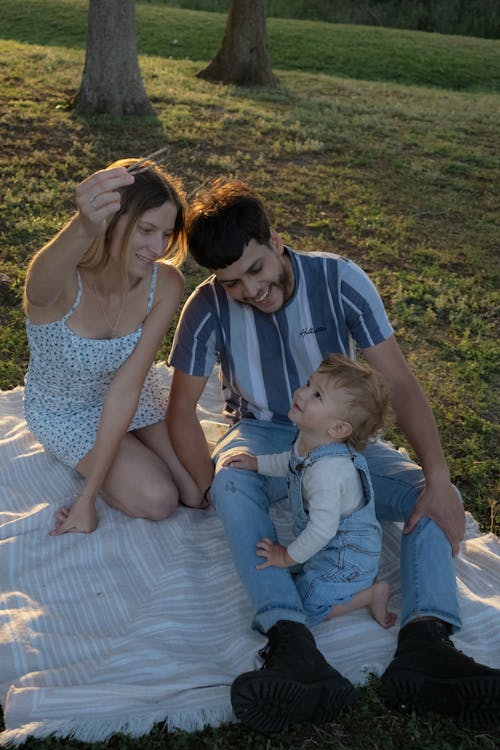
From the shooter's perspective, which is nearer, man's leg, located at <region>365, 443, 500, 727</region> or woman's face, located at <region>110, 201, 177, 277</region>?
man's leg, located at <region>365, 443, 500, 727</region>

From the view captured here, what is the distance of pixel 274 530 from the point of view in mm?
3064

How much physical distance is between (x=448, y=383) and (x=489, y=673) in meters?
2.58

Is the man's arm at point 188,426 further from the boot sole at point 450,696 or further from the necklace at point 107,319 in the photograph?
the boot sole at point 450,696

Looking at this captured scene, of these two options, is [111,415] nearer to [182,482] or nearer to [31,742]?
[182,482]

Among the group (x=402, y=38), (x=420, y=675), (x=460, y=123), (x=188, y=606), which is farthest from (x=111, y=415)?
(x=402, y=38)

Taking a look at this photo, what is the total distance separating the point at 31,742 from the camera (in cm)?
245

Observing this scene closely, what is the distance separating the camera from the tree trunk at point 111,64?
386 inches

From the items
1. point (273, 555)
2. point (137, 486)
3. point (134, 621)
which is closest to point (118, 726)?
point (134, 621)

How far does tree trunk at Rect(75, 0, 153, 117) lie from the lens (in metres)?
9.80

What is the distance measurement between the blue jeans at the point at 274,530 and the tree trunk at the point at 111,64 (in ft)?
24.7

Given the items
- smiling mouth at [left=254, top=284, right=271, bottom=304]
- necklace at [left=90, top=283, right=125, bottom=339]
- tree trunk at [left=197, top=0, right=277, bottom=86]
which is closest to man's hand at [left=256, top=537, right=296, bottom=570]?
smiling mouth at [left=254, top=284, right=271, bottom=304]

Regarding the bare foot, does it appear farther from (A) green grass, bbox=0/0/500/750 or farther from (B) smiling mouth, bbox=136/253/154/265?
(B) smiling mouth, bbox=136/253/154/265

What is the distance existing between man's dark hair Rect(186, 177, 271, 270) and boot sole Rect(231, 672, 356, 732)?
58.1 inches

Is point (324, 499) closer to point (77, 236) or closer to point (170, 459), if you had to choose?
point (170, 459)
